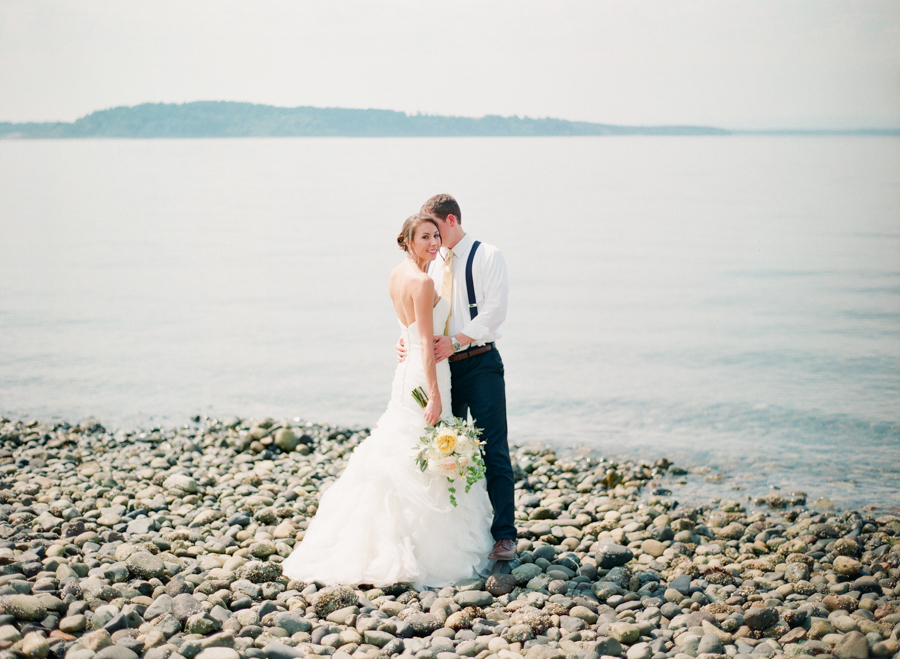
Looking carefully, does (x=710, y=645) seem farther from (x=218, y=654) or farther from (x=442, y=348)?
(x=218, y=654)

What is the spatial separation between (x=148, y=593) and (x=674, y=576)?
12.6 ft

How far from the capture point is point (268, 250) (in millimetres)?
37125

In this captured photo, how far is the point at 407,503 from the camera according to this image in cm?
600

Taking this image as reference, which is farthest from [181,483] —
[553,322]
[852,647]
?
[553,322]

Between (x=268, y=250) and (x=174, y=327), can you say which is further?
(x=268, y=250)

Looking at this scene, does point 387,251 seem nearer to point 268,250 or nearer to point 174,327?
point 268,250

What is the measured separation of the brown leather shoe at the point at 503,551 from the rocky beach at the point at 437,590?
93mm

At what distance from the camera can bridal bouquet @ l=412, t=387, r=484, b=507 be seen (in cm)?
584

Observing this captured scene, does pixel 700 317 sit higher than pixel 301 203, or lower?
lower

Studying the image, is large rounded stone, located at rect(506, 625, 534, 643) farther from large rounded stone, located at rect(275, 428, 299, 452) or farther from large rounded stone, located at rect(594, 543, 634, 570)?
large rounded stone, located at rect(275, 428, 299, 452)

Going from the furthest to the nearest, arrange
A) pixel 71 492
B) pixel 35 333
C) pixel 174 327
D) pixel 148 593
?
pixel 174 327, pixel 35 333, pixel 71 492, pixel 148 593

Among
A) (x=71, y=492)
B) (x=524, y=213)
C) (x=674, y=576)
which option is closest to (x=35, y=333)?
(x=71, y=492)

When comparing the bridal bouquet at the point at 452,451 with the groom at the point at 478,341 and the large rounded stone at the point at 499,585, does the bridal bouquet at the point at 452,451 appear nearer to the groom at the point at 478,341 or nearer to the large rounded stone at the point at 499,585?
the groom at the point at 478,341

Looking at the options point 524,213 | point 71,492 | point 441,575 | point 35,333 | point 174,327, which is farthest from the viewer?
point 524,213
